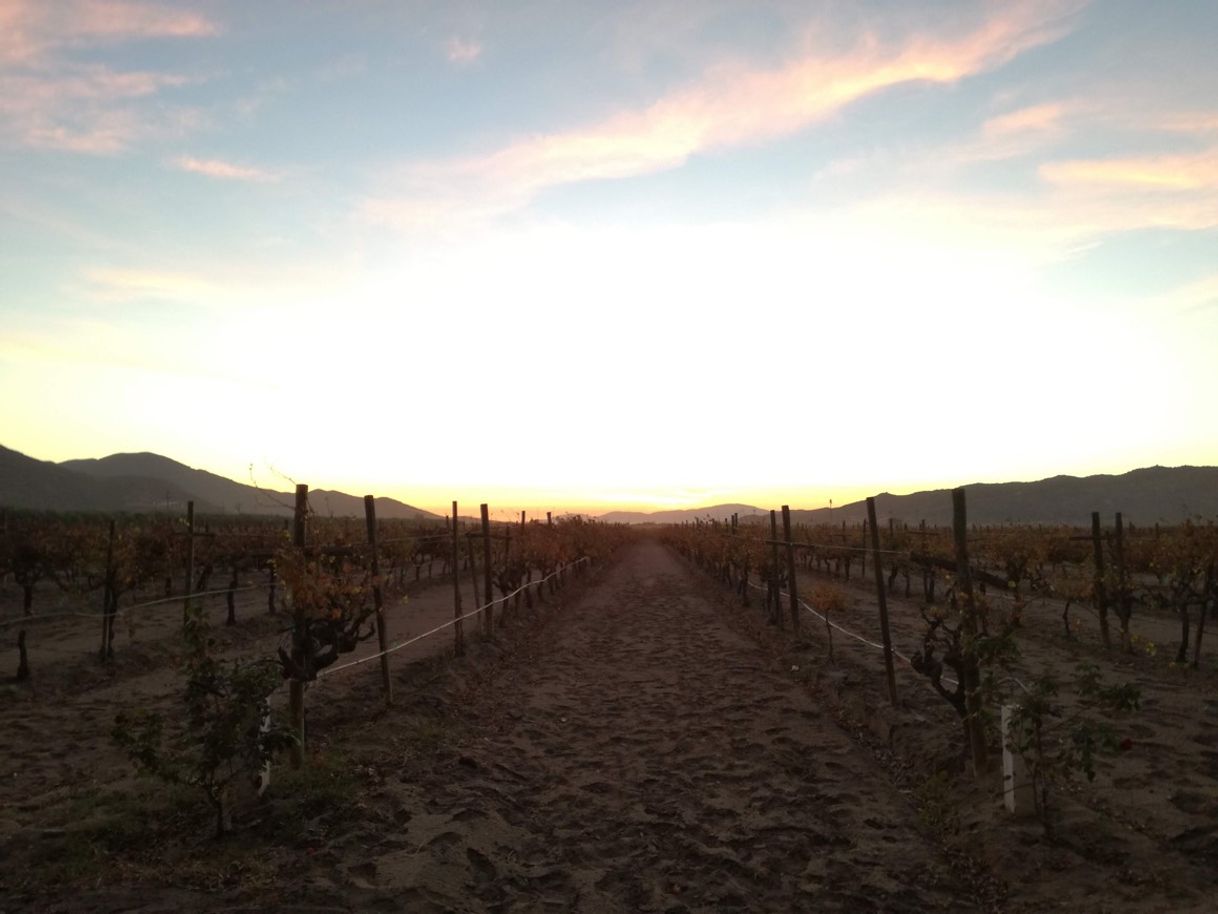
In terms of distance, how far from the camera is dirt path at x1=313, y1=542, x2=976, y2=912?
4750 millimetres

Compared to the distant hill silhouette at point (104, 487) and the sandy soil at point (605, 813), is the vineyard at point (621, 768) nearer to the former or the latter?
the sandy soil at point (605, 813)

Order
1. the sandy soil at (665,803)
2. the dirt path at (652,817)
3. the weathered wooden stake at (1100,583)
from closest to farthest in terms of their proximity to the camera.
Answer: the sandy soil at (665,803) < the dirt path at (652,817) < the weathered wooden stake at (1100,583)

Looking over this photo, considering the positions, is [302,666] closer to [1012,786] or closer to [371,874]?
[371,874]

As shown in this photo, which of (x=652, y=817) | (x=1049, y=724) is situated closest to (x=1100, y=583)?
(x=1049, y=724)

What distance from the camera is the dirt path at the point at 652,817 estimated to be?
4750 mm

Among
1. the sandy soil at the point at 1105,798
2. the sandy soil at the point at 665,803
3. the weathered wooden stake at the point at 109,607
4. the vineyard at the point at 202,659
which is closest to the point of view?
the sandy soil at the point at 1105,798

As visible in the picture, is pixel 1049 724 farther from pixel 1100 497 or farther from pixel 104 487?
pixel 104 487

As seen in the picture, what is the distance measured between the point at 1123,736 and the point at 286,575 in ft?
28.0

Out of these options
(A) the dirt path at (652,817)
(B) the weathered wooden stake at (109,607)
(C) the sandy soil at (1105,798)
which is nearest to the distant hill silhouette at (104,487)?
(B) the weathered wooden stake at (109,607)

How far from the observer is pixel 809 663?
11.9 m

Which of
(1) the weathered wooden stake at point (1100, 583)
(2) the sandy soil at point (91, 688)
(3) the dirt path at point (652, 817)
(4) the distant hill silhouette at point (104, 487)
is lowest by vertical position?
(3) the dirt path at point (652, 817)

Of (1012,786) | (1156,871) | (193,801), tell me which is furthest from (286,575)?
(1156,871)

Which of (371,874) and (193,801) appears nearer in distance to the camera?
(371,874)

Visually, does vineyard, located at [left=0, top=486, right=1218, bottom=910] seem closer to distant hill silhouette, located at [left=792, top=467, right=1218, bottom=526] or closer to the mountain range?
the mountain range
